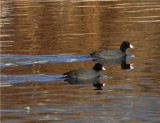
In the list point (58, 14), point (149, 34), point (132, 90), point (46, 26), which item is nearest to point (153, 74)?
point (132, 90)

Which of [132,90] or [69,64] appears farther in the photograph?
[69,64]

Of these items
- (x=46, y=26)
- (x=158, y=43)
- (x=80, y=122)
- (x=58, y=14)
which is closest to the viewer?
(x=80, y=122)

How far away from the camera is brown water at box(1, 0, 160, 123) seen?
16.8 meters

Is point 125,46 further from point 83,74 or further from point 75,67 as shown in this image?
point 83,74

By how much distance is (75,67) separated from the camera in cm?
2380

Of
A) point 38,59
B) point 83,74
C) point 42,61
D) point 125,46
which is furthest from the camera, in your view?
point 125,46

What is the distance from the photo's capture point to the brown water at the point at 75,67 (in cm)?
1680

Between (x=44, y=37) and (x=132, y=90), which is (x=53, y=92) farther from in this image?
(x=44, y=37)

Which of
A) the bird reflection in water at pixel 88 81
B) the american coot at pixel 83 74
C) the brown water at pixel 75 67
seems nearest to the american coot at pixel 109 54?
the brown water at pixel 75 67

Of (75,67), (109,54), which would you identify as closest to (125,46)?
(109,54)

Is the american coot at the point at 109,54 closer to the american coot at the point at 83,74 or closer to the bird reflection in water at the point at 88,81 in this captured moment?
the american coot at the point at 83,74

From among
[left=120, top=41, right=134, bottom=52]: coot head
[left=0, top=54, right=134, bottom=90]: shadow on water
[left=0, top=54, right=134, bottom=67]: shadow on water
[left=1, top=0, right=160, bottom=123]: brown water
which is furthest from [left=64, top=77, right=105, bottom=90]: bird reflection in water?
[left=120, top=41, right=134, bottom=52]: coot head

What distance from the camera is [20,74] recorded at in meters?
22.3

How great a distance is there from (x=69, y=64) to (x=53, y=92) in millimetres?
4882
